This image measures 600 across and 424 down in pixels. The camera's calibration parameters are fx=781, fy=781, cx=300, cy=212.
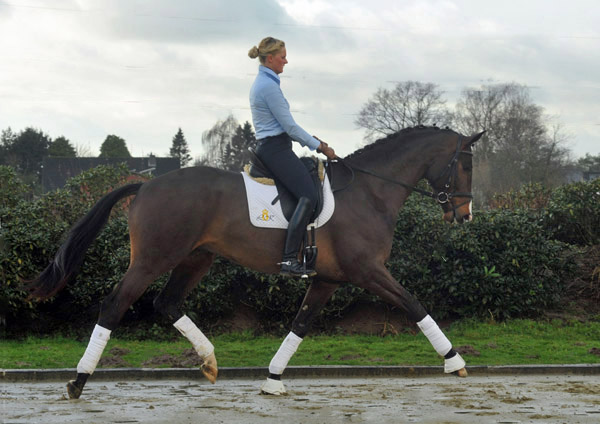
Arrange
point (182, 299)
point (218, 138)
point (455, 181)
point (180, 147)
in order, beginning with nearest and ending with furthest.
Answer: point (182, 299), point (455, 181), point (218, 138), point (180, 147)

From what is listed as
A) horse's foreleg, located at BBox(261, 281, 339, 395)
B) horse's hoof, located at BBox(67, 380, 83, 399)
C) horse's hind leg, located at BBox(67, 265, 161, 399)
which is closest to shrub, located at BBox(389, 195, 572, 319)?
horse's foreleg, located at BBox(261, 281, 339, 395)

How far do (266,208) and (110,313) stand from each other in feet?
5.74

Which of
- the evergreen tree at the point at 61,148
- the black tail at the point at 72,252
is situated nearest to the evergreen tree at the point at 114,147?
the evergreen tree at the point at 61,148

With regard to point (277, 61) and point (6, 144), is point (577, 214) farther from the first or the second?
point (6, 144)

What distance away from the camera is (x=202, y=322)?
36.8ft

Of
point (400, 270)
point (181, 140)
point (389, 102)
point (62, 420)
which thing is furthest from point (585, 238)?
point (181, 140)

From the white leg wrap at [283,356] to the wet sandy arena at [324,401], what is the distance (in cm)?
28

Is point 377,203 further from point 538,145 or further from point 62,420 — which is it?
point 538,145

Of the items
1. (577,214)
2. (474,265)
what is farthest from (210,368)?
(577,214)

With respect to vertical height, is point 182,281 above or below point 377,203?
below

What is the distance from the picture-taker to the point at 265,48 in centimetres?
773

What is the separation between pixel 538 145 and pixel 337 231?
55508mm

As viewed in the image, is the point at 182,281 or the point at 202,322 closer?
the point at 182,281

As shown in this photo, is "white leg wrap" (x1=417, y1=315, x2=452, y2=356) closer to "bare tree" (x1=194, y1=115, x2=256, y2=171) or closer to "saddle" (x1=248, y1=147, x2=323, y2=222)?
"saddle" (x1=248, y1=147, x2=323, y2=222)
